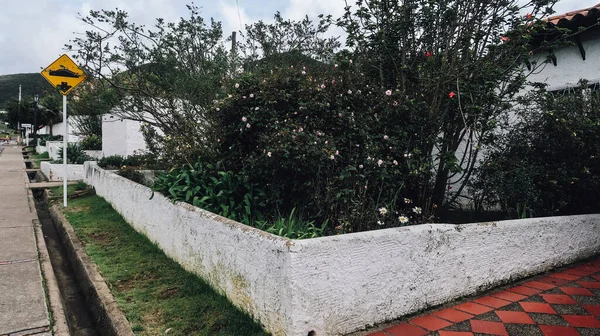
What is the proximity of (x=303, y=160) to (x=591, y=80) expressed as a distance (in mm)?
5511

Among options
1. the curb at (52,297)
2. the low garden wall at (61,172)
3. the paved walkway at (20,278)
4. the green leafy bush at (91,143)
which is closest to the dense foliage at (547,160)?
the curb at (52,297)

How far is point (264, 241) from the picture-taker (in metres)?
2.98

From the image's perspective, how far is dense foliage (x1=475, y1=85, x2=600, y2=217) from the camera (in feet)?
15.6

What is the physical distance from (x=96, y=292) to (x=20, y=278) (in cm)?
114

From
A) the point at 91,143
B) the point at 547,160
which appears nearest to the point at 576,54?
the point at 547,160

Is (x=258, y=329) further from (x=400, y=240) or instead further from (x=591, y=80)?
(x=591, y=80)

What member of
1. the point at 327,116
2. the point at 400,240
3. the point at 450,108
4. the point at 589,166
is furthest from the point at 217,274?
the point at 589,166

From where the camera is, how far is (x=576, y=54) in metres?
6.71

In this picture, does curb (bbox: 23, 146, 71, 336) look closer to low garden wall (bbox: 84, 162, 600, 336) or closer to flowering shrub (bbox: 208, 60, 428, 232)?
low garden wall (bbox: 84, 162, 600, 336)

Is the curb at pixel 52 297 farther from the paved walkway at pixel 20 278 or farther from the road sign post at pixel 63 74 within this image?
the road sign post at pixel 63 74

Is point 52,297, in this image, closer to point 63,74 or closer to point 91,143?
point 63,74

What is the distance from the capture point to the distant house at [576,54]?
6422 millimetres

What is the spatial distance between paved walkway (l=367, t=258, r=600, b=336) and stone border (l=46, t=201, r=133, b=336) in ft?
7.03

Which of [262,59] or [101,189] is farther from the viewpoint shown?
[101,189]
